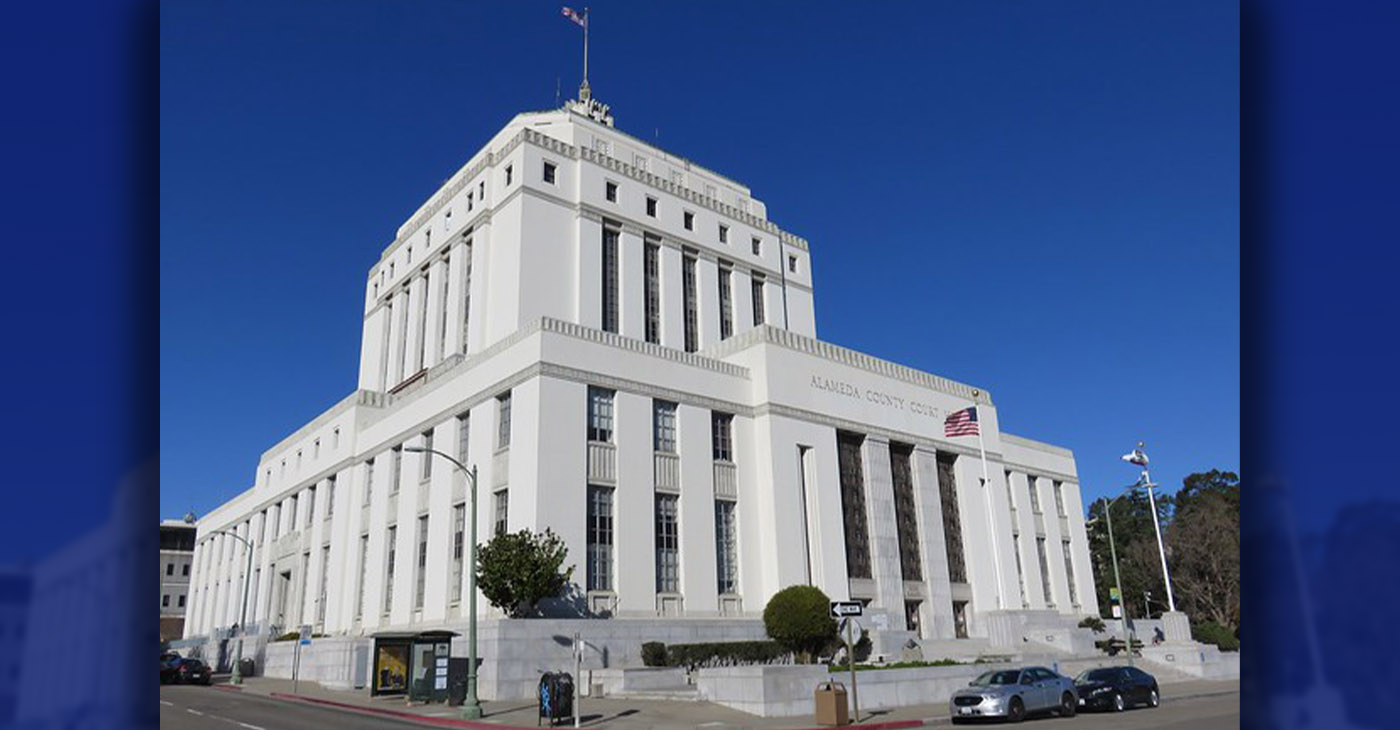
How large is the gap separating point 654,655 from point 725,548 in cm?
857

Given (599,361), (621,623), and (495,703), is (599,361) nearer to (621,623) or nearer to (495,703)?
(621,623)

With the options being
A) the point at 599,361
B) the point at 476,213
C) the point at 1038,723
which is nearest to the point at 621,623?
the point at 599,361

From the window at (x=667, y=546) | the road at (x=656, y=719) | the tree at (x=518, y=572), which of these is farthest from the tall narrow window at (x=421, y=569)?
the road at (x=656, y=719)

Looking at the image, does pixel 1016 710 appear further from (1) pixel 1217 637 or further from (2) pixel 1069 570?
(2) pixel 1069 570

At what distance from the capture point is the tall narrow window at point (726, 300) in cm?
5803

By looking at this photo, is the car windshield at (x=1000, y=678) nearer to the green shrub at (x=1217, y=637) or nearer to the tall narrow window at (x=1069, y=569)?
the green shrub at (x=1217, y=637)

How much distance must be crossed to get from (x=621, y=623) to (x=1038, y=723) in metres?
16.7

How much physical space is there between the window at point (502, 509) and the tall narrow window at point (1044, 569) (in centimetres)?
3745

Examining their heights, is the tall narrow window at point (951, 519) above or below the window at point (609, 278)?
below

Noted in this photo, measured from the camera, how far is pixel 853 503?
151 feet

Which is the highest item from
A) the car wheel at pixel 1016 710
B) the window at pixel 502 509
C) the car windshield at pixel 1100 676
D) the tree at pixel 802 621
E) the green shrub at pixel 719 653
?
the window at pixel 502 509

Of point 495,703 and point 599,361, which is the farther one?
point 599,361

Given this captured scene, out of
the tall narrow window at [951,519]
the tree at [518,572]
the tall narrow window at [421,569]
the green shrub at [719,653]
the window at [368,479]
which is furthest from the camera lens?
the tall narrow window at [951,519]

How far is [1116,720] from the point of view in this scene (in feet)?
73.6
